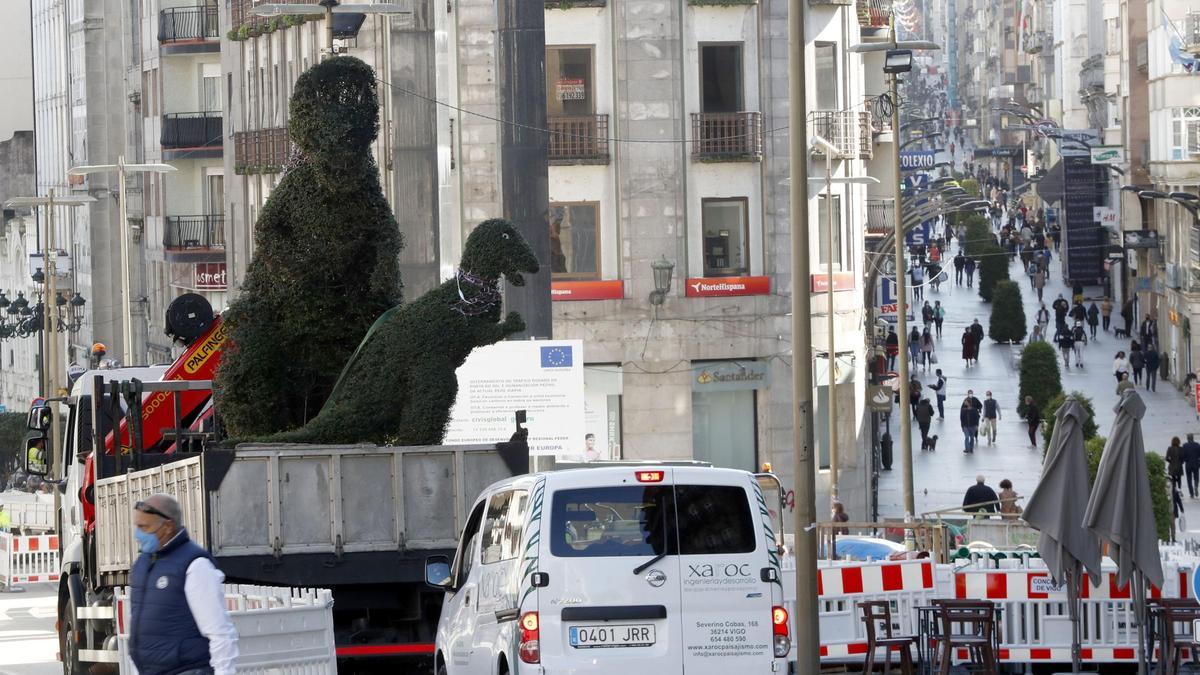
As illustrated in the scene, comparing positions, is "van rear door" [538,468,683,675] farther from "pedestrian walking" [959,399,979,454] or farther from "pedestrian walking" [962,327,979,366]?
"pedestrian walking" [962,327,979,366]

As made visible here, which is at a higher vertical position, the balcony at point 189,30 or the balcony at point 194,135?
the balcony at point 189,30

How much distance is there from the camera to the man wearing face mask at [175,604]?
10.5m

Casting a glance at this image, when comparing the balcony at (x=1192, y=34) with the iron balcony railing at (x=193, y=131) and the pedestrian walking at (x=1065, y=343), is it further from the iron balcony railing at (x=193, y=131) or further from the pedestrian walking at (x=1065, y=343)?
the iron balcony railing at (x=193, y=131)

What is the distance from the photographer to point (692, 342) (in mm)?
Result: 42406

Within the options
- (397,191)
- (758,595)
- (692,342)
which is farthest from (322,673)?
(692,342)

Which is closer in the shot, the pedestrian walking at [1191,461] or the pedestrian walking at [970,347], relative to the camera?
the pedestrian walking at [1191,461]

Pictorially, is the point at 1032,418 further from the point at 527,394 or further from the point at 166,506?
the point at 166,506

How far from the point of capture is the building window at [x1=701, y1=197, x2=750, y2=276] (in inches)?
1695

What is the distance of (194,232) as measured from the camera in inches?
2562

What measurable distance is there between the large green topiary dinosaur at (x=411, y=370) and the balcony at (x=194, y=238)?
44896 mm

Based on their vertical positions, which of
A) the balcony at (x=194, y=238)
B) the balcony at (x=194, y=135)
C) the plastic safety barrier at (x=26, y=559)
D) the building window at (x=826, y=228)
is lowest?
the plastic safety barrier at (x=26, y=559)

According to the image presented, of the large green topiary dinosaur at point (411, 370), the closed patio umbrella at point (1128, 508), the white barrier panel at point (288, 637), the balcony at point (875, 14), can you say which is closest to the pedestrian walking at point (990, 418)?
the balcony at point (875, 14)

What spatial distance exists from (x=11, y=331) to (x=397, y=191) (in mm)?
52350

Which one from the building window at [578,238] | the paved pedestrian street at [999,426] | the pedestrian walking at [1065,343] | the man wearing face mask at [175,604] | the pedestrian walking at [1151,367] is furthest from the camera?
the pedestrian walking at [1065,343]
